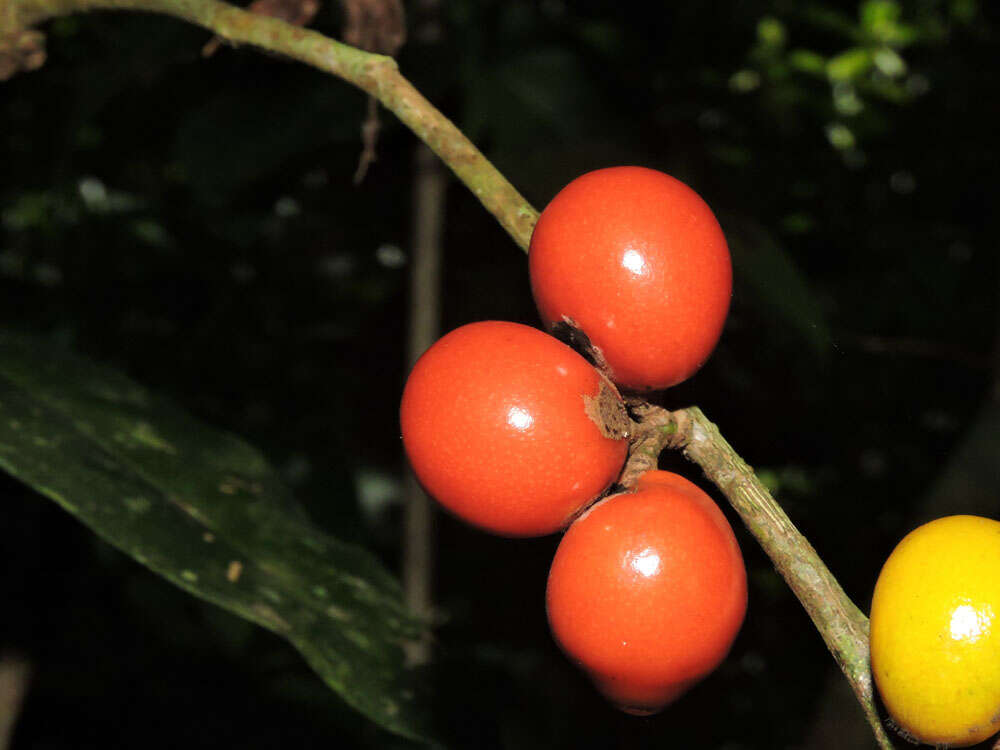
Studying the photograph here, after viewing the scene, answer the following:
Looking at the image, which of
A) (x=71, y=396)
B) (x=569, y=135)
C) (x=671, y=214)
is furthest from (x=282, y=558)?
(x=569, y=135)

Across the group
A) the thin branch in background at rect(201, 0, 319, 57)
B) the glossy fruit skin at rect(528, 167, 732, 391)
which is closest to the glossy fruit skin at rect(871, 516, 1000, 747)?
the glossy fruit skin at rect(528, 167, 732, 391)

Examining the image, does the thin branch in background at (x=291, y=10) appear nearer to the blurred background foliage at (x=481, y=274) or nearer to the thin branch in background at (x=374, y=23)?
the thin branch in background at (x=374, y=23)

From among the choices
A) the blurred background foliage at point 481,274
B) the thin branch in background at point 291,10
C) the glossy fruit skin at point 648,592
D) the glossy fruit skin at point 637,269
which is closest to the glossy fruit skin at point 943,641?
the glossy fruit skin at point 648,592

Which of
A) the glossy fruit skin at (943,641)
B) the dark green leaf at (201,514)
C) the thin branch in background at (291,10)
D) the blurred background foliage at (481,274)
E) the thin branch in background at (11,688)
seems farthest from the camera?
the blurred background foliage at (481,274)

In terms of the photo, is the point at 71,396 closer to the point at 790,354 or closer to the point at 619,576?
the point at 619,576

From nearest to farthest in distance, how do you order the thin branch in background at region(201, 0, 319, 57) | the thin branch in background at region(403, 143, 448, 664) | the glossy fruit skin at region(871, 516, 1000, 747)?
the glossy fruit skin at region(871, 516, 1000, 747) < the thin branch in background at region(201, 0, 319, 57) < the thin branch in background at region(403, 143, 448, 664)

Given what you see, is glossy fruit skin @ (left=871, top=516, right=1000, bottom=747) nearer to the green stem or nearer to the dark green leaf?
the green stem
